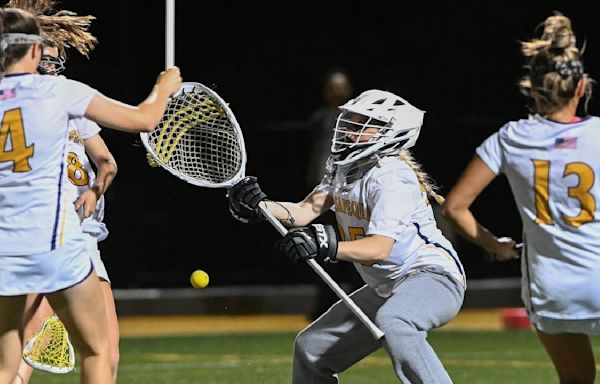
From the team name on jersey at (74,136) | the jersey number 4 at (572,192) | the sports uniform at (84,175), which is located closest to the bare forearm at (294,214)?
the sports uniform at (84,175)

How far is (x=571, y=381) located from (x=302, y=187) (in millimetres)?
8649

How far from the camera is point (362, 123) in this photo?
5.46 m

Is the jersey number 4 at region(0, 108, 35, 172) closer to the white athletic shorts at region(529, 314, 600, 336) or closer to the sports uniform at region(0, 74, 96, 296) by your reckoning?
the sports uniform at region(0, 74, 96, 296)

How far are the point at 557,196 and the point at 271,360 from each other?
4.49 meters

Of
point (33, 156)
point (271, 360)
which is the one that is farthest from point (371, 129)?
point (271, 360)

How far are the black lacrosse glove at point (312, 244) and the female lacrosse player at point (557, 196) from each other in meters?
0.51

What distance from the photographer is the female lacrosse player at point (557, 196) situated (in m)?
4.82

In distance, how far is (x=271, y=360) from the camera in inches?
357

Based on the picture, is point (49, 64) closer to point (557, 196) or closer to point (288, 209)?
point (288, 209)

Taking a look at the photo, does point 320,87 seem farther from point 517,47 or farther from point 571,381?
point 571,381

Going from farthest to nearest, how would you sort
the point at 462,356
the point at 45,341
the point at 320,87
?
1. the point at 320,87
2. the point at 462,356
3. the point at 45,341

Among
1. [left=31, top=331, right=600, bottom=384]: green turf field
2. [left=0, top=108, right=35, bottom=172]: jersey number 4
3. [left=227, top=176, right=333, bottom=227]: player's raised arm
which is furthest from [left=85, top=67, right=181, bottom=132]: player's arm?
[left=31, top=331, right=600, bottom=384]: green turf field

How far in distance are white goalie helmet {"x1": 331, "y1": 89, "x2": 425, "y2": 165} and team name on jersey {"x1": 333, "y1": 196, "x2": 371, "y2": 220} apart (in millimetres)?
170

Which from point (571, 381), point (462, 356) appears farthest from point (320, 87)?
point (571, 381)
